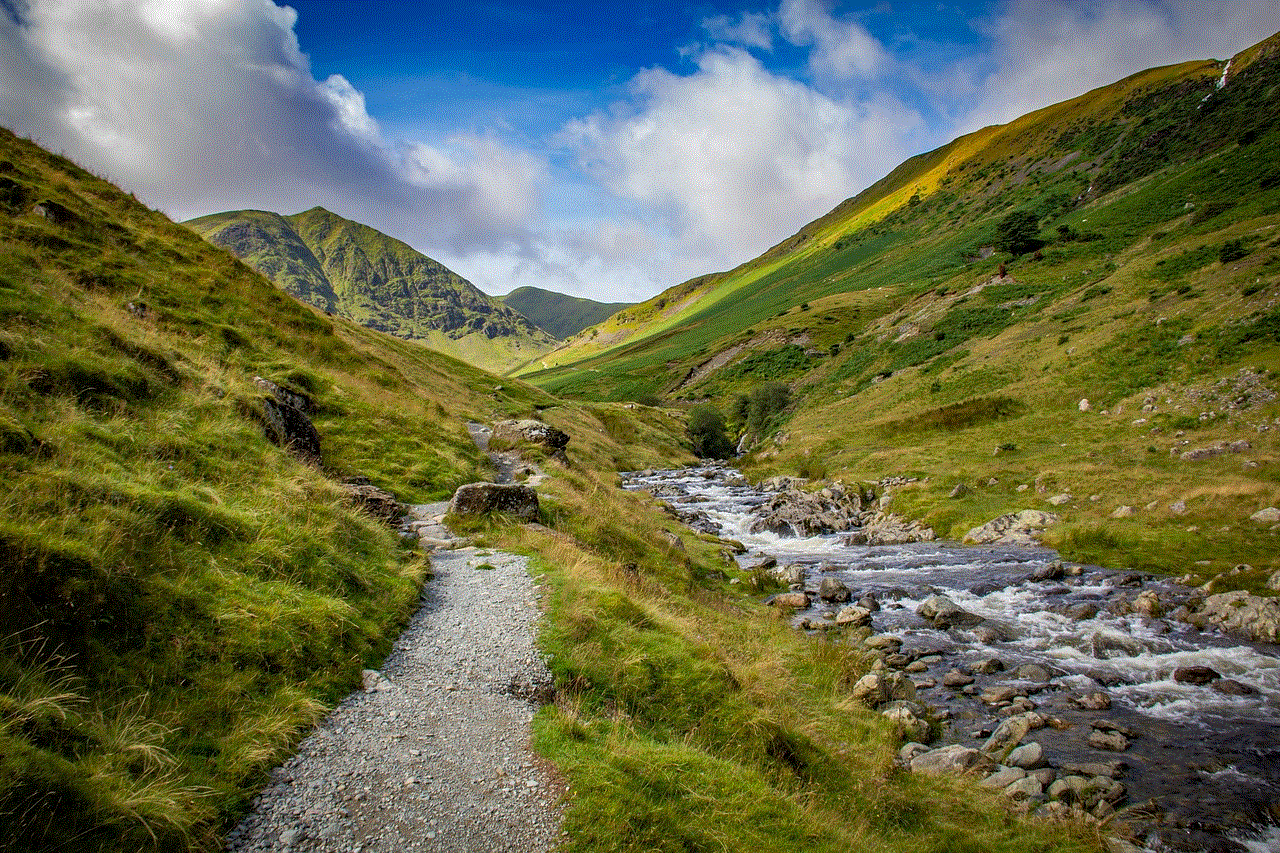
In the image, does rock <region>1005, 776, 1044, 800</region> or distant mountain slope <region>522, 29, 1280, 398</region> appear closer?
rock <region>1005, 776, 1044, 800</region>

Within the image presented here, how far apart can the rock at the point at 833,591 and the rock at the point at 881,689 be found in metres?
6.81

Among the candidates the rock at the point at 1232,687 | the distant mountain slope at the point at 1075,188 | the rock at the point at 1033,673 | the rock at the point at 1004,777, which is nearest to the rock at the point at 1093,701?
the rock at the point at 1033,673

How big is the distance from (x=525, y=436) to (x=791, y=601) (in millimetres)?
18000

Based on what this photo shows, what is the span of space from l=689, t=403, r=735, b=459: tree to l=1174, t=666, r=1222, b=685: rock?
75458mm

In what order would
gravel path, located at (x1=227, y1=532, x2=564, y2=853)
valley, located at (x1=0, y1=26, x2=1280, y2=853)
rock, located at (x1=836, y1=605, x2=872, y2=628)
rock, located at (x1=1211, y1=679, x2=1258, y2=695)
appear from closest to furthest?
gravel path, located at (x1=227, y1=532, x2=564, y2=853)
valley, located at (x1=0, y1=26, x2=1280, y2=853)
rock, located at (x1=1211, y1=679, x2=1258, y2=695)
rock, located at (x1=836, y1=605, x2=872, y2=628)

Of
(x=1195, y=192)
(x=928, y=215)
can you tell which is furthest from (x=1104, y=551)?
(x=928, y=215)

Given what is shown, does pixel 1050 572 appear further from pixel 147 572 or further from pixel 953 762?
pixel 147 572

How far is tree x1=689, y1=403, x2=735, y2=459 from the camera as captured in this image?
296 ft

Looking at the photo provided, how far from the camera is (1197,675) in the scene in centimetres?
1370

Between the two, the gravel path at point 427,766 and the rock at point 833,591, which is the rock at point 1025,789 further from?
the rock at point 833,591

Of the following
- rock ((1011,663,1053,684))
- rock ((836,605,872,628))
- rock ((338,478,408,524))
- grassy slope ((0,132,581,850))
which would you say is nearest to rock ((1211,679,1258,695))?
rock ((1011,663,1053,684))

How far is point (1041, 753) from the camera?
443 inches

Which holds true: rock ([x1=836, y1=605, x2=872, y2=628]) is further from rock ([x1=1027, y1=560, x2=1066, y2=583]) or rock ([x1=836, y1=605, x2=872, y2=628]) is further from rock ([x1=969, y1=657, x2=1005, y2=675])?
rock ([x1=1027, y1=560, x2=1066, y2=583])

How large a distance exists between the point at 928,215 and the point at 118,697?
22592 cm
